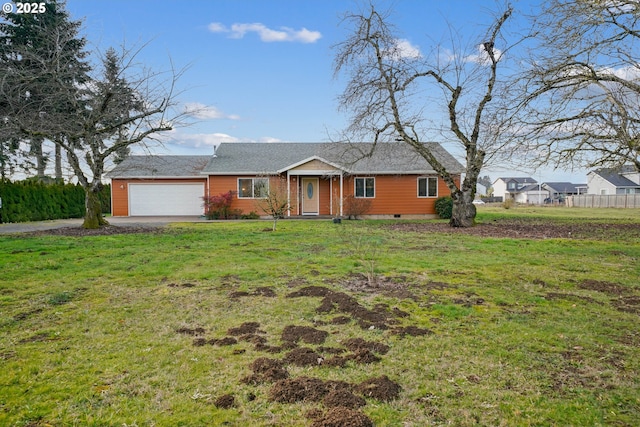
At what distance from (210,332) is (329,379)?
158cm

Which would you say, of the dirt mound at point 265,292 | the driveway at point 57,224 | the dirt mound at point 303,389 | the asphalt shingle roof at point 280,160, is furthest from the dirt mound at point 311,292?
the asphalt shingle roof at point 280,160

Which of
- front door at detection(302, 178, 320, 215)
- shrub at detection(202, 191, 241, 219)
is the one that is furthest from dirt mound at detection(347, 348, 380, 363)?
front door at detection(302, 178, 320, 215)

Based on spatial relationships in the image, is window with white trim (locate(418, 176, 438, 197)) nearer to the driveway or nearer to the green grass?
the driveway

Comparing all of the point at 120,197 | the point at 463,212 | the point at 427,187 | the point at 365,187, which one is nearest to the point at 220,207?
the point at 120,197

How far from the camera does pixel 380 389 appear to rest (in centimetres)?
284

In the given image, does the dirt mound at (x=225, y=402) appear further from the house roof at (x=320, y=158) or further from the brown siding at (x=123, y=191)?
the brown siding at (x=123, y=191)

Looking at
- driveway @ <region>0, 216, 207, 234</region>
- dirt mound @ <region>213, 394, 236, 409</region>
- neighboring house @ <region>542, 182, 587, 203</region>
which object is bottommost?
dirt mound @ <region>213, 394, 236, 409</region>

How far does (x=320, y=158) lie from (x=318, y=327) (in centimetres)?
1655

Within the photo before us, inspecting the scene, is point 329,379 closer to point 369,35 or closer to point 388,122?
point 388,122

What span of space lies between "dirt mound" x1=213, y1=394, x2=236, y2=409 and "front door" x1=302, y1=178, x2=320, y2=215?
1913cm

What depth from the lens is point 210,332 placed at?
406 cm

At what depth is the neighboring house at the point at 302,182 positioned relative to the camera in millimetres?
20859

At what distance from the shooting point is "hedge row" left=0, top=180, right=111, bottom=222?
1844 cm

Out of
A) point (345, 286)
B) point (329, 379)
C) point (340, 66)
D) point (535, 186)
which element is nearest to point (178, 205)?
point (340, 66)
